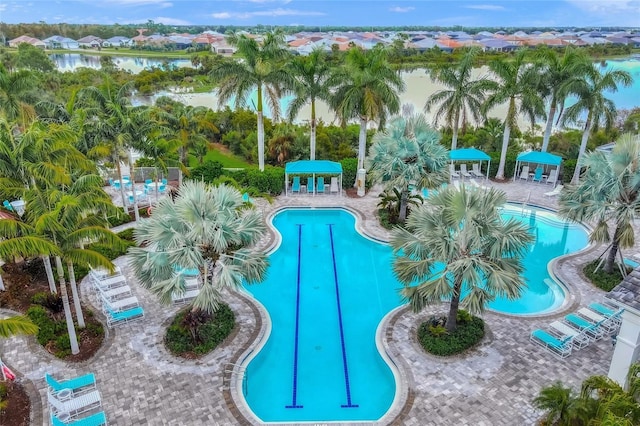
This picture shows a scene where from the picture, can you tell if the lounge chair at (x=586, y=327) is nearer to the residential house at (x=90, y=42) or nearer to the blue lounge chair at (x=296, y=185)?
the blue lounge chair at (x=296, y=185)

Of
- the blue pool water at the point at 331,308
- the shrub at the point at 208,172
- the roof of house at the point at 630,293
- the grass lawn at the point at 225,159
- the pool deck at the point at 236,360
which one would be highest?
the roof of house at the point at 630,293

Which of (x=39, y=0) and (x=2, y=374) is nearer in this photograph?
(x=2, y=374)

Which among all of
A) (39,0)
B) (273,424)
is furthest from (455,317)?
(39,0)

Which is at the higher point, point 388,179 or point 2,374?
point 388,179

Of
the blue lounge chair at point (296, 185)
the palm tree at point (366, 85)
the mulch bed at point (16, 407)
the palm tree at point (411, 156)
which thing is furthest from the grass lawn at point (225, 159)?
the mulch bed at point (16, 407)

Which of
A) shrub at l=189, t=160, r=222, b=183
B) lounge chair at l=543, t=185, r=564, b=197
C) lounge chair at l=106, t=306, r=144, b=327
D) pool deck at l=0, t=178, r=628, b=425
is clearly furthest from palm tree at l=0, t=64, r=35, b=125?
lounge chair at l=543, t=185, r=564, b=197

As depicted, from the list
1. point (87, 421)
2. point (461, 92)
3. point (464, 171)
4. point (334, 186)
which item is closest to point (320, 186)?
point (334, 186)

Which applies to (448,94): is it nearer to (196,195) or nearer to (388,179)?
(388,179)

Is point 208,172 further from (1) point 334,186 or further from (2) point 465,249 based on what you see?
(2) point 465,249
